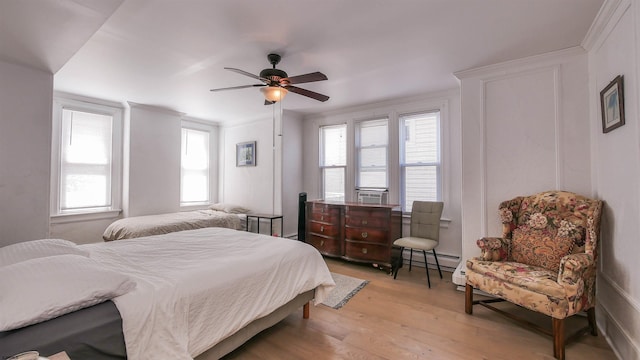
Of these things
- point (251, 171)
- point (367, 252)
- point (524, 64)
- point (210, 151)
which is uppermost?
point (524, 64)

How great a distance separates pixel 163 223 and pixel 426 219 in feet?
12.4

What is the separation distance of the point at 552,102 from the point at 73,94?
612 centimetres

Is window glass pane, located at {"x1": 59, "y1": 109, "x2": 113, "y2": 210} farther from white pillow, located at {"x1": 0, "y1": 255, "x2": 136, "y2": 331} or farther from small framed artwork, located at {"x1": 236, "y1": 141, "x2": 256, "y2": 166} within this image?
white pillow, located at {"x1": 0, "y1": 255, "x2": 136, "y2": 331}

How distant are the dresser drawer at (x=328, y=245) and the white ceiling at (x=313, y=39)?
2.30 m

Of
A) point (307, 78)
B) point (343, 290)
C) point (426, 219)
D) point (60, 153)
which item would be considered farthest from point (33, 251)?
point (426, 219)

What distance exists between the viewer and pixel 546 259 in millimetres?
2398

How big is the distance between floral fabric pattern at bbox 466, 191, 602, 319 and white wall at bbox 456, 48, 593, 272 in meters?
0.26

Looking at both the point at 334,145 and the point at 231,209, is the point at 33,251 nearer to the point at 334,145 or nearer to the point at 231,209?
the point at 231,209

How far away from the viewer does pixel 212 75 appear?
10.6 feet

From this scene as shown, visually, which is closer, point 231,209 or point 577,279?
point 577,279

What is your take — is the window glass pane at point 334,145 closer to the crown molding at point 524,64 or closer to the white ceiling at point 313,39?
the white ceiling at point 313,39

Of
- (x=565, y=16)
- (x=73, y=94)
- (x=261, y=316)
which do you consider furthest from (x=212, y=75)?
(x=565, y=16)

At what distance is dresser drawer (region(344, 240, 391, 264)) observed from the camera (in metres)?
3.74

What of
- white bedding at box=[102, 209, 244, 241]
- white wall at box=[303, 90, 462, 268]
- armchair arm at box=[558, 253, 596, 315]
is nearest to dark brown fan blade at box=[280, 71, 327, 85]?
white wall at box=[303, 90, 462, 268]
